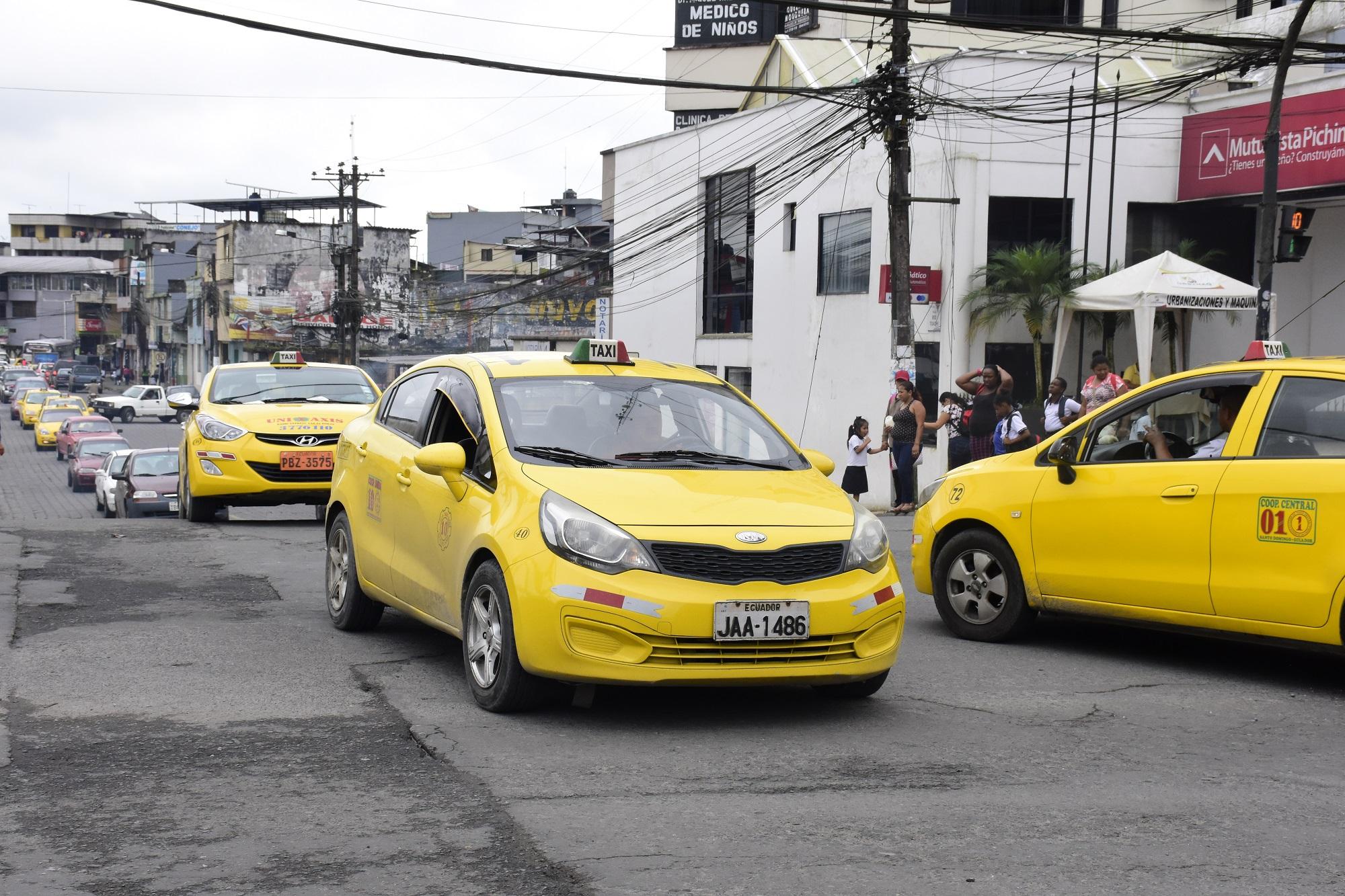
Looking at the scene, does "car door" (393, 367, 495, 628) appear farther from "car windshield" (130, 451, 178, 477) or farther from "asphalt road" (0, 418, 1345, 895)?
"car windshield" (130, 451, 178, 477)

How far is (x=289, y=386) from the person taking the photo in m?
14.7

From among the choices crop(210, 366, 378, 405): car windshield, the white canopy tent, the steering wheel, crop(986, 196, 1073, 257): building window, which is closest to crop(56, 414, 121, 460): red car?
crop(986, 196, 1073, 257): building window

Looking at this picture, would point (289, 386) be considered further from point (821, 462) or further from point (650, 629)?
point (650, 629)

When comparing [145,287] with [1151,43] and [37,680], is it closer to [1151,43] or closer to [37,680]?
[1151,43]

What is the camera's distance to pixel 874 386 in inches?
1046

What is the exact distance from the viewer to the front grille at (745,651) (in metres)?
5.81

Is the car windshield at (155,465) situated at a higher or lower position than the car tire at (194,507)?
lower

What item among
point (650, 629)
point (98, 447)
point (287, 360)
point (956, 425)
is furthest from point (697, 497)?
point (98, 447)

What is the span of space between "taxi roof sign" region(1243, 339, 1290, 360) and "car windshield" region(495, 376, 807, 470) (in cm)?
254

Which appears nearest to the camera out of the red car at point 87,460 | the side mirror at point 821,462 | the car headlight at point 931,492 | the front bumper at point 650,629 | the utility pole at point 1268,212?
the front bumper at point 650,629

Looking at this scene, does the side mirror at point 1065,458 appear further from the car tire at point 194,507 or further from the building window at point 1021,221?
the building window at point 1021,221

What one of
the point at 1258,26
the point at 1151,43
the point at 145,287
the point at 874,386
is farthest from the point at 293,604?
the point at 145,287

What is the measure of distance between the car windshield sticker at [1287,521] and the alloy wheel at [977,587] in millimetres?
1672

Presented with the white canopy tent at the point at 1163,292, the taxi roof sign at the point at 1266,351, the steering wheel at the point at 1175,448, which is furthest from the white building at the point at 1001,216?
the steering wheel at the point at 1175,448
